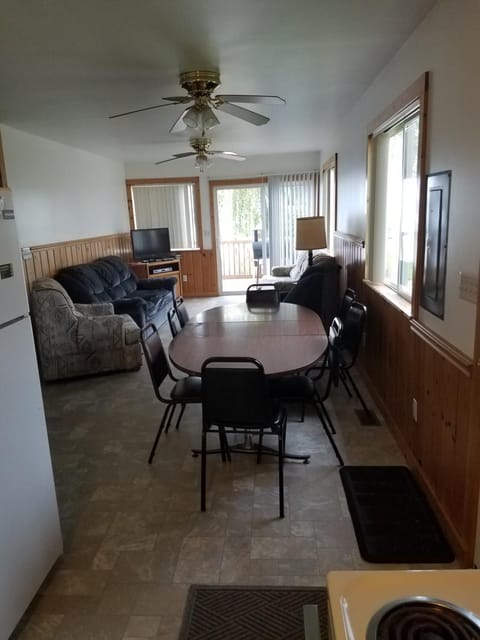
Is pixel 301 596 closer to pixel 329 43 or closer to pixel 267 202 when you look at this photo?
pixel 329 43

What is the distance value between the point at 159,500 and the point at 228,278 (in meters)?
7.81

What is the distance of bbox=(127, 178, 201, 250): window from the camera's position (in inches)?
319

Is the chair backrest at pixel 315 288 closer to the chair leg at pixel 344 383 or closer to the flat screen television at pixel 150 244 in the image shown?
the chair leg at pixel 344 383

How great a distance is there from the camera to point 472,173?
6.04 ft

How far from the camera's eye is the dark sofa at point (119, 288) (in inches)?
202

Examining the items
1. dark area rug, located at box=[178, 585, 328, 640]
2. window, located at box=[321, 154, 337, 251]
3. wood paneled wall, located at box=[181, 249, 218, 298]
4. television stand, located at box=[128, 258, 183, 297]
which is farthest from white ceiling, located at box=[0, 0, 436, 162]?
wood paneled wall, located at box=[181, 249, 218, 298]

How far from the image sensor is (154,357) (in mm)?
2768

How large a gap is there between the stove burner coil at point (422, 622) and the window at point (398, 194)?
6.80 ft

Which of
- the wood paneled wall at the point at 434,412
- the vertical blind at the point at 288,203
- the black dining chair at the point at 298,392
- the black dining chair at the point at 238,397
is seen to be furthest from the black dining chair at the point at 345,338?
the vertical blind at the point at 288,203

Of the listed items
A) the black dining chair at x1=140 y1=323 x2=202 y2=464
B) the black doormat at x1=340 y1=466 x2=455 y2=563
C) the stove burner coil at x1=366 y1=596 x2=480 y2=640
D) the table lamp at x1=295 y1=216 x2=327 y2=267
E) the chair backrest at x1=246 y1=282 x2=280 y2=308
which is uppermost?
the table lamp at x1=295 y1=216 x2=327 y2=267

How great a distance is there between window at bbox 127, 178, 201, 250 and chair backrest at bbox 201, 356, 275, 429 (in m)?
6.20

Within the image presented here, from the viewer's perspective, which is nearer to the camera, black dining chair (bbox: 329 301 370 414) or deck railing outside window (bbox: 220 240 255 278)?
black dining chair (bbox: 329 301 370 414)

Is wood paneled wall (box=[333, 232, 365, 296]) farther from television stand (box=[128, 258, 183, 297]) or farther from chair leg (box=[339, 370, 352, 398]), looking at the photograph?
television stand (box=[128, 258, 183, 297])

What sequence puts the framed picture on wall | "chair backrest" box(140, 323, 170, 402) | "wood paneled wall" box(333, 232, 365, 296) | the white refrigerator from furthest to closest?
"wood paneled wall" box(333, 232, 365, 296), "chair backrest" box(140, 323, 170, 402), the framed picture on wall, the white refrigerator
